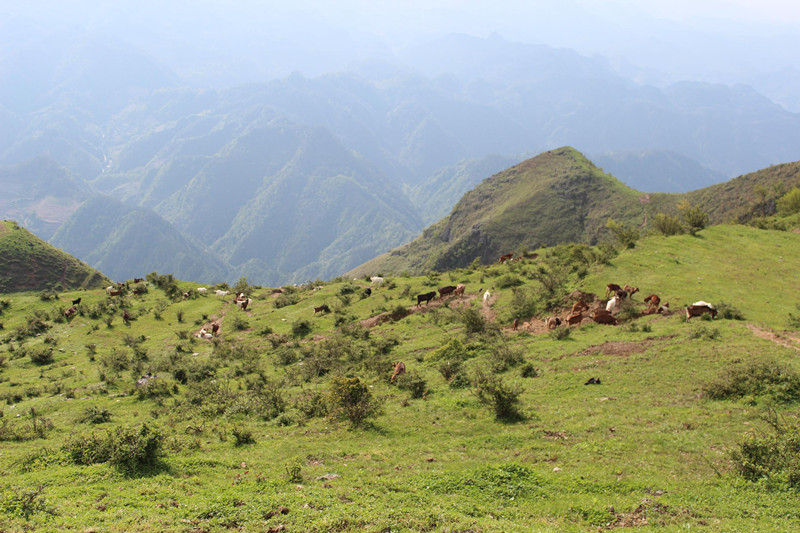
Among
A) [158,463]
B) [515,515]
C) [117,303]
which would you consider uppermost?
[117,303]

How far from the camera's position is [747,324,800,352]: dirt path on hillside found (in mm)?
15711

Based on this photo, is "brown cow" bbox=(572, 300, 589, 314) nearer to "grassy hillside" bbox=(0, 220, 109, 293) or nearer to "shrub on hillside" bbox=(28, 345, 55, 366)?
"shrub on hillside" bbox=(28, 345, 55, 366)

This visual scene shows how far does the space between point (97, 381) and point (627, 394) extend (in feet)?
79.2

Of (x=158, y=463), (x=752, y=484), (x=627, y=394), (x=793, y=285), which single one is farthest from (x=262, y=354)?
(x=793, y=285)

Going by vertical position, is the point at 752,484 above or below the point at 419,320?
below

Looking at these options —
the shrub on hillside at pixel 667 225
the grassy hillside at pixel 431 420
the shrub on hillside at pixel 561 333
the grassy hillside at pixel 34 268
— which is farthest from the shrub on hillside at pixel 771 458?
the grassy hillside at pixel 34 268

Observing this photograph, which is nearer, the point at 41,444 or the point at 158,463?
the point at 158,463

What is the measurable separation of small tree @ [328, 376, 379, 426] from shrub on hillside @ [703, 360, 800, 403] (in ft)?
35.6

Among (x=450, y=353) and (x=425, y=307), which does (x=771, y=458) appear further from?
(x=425, y=307)

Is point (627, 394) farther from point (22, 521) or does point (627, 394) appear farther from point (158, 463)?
point (22, 521)

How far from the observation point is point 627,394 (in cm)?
1427

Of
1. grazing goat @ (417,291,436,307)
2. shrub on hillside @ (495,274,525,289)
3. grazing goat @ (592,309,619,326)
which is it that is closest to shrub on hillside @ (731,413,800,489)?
grazing goat @ (592,309,619,326)

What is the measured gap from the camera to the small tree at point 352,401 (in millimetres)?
14289

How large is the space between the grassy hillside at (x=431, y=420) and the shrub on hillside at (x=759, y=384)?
0.09 m
